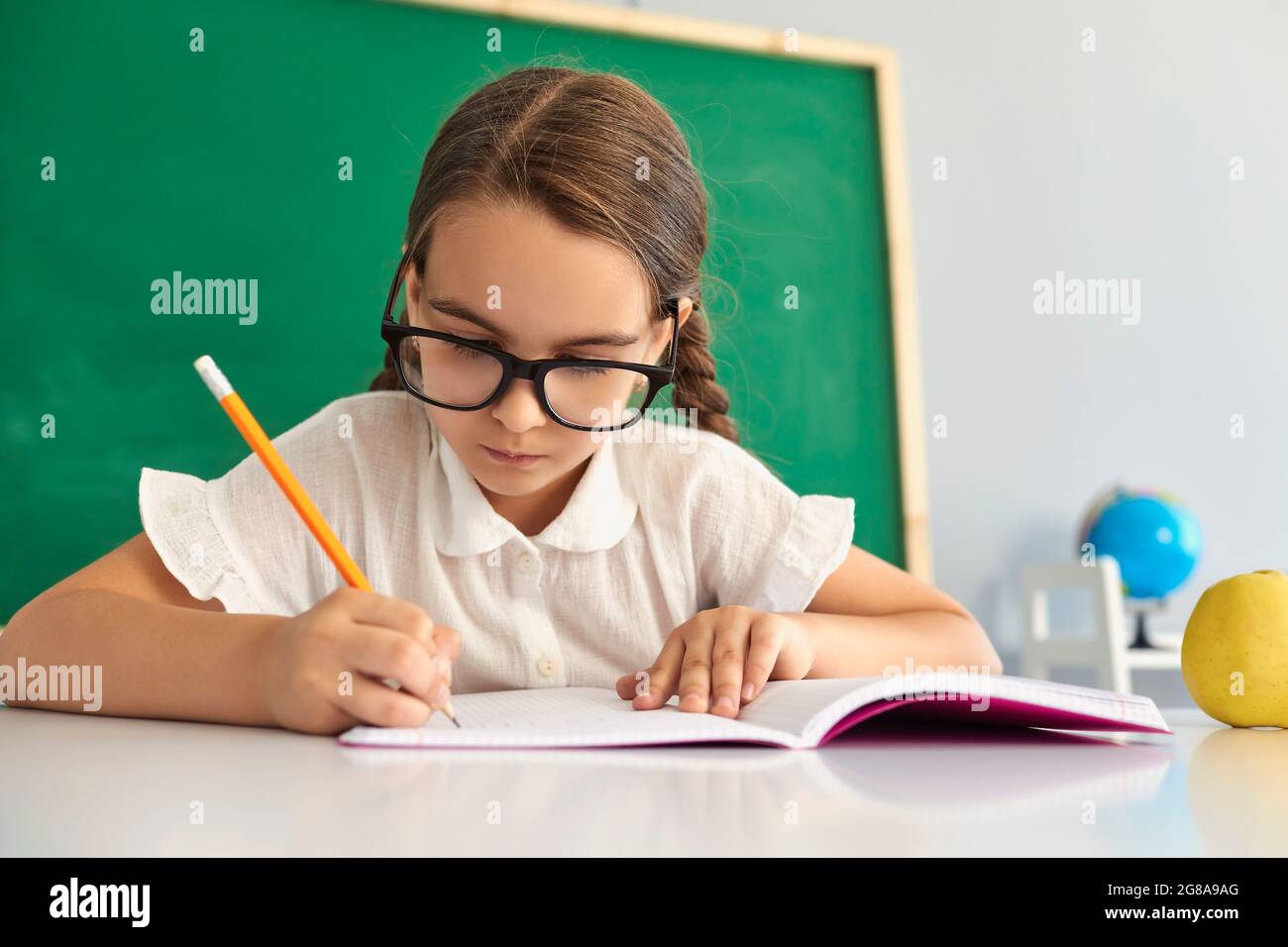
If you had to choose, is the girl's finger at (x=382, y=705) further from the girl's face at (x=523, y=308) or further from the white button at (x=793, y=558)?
the white button at (x=793, y=558)

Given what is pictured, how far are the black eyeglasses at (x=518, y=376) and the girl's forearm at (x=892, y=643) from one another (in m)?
0.21

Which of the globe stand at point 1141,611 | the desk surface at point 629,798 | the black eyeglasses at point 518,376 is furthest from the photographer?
the globe stand at point 1141,611

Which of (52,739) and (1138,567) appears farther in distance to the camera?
(1138,567)

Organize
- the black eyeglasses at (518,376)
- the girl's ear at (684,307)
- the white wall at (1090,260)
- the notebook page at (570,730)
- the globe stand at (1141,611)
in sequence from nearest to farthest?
the notebook page at (570,730)
the black eyeglasses at (518,376)
the girl's ear at (684,307)
the globe stand at (1141,611)
the white wall at (1090,260)

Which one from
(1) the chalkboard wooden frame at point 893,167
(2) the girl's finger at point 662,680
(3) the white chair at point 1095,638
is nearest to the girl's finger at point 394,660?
(2) the girl's finger at point 662,680

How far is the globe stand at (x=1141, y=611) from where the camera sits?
6.85 ft

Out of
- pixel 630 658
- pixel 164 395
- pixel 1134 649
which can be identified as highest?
pixel 164 395

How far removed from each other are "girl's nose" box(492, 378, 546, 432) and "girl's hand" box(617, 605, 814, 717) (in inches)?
7.8

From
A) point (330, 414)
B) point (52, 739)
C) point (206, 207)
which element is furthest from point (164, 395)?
point (52, 739)

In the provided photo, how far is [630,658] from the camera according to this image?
1.03 metres

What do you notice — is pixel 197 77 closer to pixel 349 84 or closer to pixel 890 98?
pixel 349 84

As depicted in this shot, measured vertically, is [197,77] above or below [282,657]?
above

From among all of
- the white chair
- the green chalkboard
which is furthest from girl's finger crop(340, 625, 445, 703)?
the white chair
